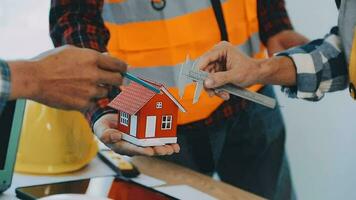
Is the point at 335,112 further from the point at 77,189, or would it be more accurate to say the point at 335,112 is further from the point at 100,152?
the point at 77,189

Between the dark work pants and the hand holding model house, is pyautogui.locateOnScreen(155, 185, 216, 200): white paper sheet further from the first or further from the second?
the hand holding model house

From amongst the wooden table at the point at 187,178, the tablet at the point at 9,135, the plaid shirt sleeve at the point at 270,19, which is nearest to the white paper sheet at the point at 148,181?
the wooden table at the point at 187,178

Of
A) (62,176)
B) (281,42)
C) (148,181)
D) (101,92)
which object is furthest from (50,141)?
(281,42)

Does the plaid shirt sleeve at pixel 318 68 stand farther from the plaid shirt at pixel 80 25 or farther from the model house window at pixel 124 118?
the model house window at pixel 124 118

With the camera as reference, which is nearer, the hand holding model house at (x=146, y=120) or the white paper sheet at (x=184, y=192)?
the hand holding model house at (x=146, y=120)

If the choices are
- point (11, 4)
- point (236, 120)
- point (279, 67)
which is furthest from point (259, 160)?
point (11, 4)

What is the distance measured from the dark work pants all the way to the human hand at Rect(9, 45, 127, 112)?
0.24 meters

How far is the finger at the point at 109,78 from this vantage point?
0.63m

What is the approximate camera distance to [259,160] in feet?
3.27

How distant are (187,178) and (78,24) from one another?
0.84ft

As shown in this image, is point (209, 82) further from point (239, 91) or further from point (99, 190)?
point (99, 190)

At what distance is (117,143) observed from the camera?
632mm

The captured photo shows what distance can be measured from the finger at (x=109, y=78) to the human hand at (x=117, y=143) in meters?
0.04

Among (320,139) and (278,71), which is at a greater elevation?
(278,71)
